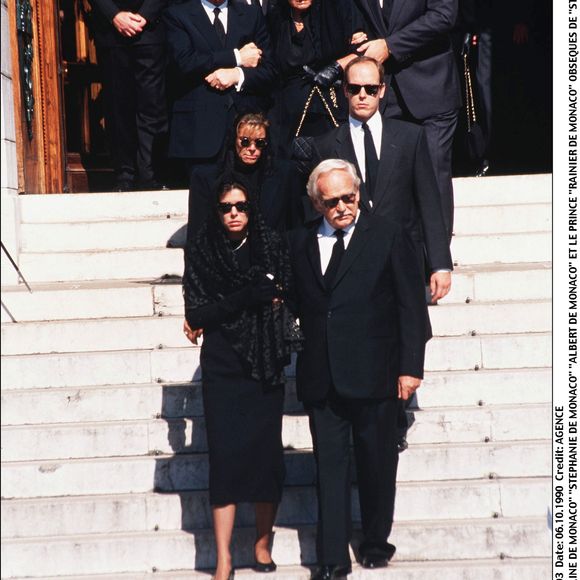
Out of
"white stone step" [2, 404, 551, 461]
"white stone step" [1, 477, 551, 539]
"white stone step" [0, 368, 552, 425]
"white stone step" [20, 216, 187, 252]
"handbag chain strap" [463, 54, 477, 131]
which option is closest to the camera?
"white stone step" [1, 477, 551, 539]

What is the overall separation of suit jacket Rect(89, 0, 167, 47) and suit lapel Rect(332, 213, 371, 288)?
14.3 ft

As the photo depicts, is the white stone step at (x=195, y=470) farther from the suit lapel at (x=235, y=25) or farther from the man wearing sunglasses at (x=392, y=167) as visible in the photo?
the suit lapel at (x=235, y=25)

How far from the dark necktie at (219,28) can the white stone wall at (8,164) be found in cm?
155

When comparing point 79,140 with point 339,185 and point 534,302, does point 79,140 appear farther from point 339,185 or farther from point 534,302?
point 339,185

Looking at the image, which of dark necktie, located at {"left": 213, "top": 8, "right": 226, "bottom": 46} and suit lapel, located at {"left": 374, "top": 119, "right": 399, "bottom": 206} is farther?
dark necktie, located at {"left": 213, "top": 8, "right": 226, "bottom": 46}

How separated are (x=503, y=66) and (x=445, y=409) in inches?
245

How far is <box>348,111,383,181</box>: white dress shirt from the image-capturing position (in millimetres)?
7609

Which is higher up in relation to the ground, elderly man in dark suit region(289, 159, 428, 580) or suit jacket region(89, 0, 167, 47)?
suit jacket region(89, 0, 167, 47)

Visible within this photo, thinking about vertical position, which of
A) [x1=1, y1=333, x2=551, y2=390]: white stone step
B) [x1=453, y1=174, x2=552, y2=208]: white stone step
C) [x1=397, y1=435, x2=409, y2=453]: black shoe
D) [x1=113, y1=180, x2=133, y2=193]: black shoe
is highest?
[x1=113, y1=180, x2=133, y2=193]: black shoe

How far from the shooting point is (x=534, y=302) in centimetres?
898

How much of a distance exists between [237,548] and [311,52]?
3.35 metres

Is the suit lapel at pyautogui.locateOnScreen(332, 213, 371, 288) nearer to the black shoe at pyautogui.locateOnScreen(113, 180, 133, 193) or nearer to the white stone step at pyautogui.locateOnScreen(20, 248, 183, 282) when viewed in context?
the white stone step at pyautogui.locateOnScreen(20, 248, 183, 282)

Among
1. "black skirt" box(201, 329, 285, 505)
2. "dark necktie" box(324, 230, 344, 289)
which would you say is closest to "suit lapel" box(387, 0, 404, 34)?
"dark necktie" box(324, 230, 344, 289)

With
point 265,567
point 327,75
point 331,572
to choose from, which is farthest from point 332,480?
point 327,75
